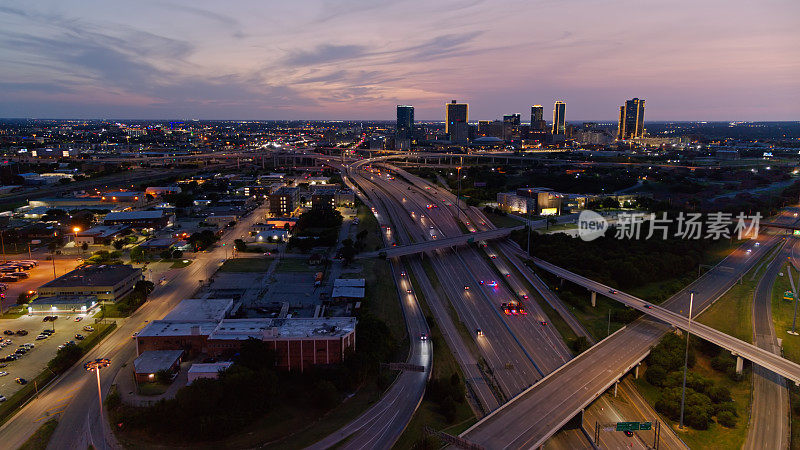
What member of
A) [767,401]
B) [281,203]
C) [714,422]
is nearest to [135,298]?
[281,203]

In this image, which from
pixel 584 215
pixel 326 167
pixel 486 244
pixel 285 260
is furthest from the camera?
pixel 326 167

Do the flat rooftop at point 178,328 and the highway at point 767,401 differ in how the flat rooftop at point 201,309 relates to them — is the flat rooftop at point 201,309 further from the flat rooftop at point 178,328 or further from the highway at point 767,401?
the highway at point 767,401

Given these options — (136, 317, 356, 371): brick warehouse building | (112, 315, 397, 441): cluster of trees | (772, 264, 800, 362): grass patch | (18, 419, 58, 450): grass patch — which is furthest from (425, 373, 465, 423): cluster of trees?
(772, 264, 800, 362): grass patch

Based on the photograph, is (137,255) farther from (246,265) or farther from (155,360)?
(155,360)

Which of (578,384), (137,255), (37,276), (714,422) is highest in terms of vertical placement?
(137,255)

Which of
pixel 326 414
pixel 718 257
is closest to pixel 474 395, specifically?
pixel 326 414

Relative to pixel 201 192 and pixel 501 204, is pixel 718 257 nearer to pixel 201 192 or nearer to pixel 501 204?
pixel 501 204

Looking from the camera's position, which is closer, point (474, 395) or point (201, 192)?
point (474, 395)
